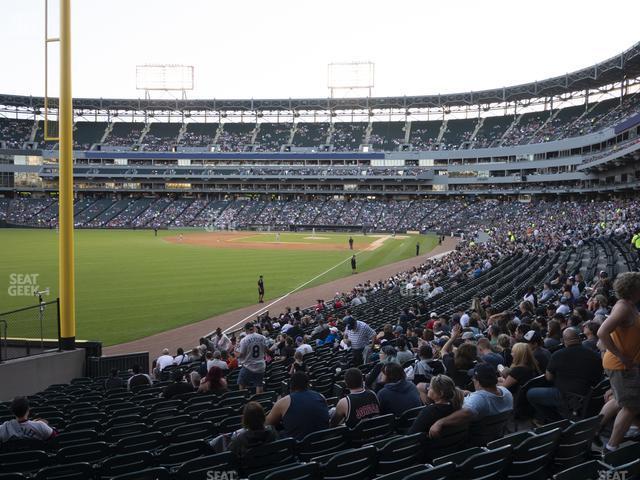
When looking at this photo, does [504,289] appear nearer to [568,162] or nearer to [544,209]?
[544,209]

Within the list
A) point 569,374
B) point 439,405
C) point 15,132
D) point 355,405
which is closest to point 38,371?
point 355,405

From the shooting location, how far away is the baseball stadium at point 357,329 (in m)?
5.09

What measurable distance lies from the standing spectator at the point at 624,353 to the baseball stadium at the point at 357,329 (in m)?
0.02

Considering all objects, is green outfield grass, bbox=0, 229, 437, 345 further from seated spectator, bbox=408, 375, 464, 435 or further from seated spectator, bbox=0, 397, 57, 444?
seated spectator, bbox=408, 375, 464, 435

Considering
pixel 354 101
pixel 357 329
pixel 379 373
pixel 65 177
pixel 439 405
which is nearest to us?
pixel 439 405

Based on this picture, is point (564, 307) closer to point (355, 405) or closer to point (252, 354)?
point (252, 354)

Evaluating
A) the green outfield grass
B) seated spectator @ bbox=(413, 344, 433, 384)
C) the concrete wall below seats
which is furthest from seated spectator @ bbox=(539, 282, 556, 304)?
the green outfield grass

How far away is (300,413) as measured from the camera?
19.3ft

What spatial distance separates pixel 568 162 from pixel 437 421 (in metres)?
77.9

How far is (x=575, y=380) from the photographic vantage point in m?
6.23

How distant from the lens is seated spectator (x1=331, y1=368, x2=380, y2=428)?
5.95m

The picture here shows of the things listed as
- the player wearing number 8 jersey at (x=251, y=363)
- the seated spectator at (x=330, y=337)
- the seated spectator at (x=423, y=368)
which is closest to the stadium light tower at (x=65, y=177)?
the player wearing number 8 jersey at (x=251, y=363)

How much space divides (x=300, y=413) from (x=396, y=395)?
124 centimetres

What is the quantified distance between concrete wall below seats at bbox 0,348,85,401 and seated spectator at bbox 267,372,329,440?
9.21 meters
